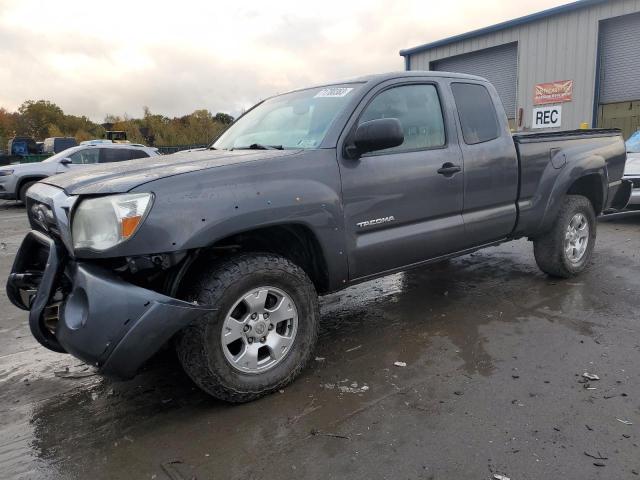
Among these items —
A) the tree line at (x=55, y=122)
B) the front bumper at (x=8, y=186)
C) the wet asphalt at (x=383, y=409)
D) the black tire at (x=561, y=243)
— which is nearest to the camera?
the wet asphalt at (x=383, y=409)

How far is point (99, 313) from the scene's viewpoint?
243 cm

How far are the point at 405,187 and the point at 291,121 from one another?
0.98m

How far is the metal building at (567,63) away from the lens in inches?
544

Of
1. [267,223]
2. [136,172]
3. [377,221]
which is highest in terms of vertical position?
[136,172]

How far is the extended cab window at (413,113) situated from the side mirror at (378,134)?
34 cm

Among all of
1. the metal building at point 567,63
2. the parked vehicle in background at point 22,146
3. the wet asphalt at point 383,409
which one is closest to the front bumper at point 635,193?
the wet asphalt at point 383,409

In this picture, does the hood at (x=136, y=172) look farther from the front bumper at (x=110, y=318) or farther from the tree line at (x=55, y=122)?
the tree line at (x=55, y=122)

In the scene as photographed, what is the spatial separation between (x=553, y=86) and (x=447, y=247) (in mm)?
13733

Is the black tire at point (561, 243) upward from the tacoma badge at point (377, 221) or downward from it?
downward

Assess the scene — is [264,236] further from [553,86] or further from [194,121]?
[194,121]

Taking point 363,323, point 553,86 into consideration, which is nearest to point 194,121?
point 553,86

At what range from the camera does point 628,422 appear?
2.62 metres

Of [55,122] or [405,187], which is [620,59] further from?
[55,122]

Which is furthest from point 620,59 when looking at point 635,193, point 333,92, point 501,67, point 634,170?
point 333,92
